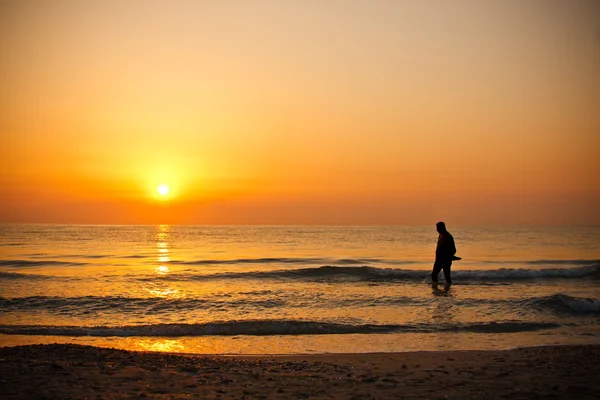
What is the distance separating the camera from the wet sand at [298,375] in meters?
6.03

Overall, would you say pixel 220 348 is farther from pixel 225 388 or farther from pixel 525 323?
pixel 525 323

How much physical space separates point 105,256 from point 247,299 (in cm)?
2094

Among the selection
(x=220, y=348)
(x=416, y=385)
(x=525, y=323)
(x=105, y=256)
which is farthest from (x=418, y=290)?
(x=105, y=256)

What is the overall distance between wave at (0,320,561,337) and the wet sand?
2.34 m

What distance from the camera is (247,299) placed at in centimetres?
1554

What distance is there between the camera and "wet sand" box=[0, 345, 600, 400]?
603 cm

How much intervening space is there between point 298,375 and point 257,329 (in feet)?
14.1

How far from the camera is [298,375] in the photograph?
276 inches

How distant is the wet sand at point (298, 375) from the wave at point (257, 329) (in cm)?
234

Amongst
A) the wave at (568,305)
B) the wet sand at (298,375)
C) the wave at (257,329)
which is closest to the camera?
the wet sand at (298,375)

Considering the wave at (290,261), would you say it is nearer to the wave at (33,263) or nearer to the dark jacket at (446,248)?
the wave at (33,263)

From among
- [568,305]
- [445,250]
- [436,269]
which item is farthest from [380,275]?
[568,305]

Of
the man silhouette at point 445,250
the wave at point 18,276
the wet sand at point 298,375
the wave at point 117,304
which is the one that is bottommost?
the wave at point 18,276

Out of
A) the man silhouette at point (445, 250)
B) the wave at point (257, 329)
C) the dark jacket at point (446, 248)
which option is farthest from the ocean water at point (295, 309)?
the dark jacket at point (446, 248)
